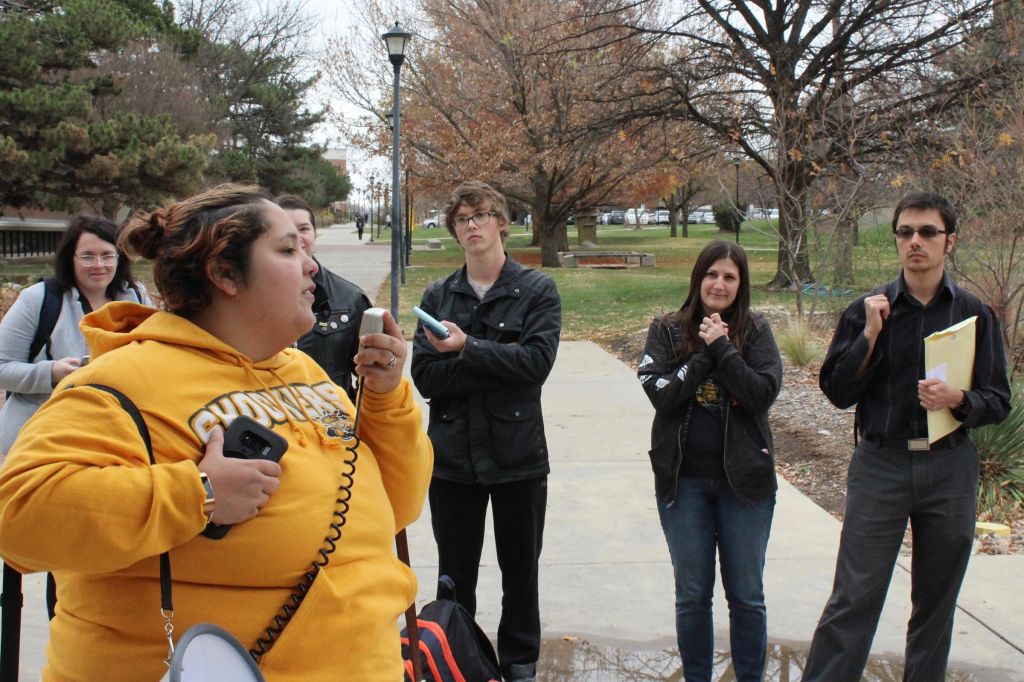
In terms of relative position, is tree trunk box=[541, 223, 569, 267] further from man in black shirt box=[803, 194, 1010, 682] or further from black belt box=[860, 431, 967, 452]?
black belt box=[860, 431, 967, 452]

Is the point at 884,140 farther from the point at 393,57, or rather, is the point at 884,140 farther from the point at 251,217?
the point at 251,217

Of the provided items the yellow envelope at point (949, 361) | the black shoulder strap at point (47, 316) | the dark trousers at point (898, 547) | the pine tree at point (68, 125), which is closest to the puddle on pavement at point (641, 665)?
the dark trousers at point (898, 547)

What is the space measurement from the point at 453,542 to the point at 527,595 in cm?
38

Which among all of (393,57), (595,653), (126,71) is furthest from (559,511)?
(126,71)

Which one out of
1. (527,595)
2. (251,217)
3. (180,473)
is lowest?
(527,595)

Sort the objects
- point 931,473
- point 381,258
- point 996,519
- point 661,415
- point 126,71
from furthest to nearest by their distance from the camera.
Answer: point 381,258 → point 126,71 → point 996,519 → point 661,415 → point 931,473

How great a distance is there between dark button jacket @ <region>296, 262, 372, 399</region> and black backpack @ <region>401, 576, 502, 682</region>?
1188mm

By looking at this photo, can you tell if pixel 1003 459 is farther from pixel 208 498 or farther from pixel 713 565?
→ pixel 208 498

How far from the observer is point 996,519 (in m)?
6.12

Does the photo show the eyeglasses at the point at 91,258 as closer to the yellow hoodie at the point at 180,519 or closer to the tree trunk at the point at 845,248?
the yellow hoodie at the point at 180,519

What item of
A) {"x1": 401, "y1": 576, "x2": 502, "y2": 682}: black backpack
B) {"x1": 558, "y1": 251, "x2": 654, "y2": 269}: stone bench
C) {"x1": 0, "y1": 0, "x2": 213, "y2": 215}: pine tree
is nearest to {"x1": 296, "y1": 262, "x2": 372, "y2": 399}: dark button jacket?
{"x1": 401, "y1": 576, "x2": 502, "y2": 682}: black backpack

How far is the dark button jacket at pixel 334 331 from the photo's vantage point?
13.0 feet

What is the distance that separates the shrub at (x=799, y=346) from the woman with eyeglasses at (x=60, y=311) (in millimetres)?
8266

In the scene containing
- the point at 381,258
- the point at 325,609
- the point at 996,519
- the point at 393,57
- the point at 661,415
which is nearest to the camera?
the point at 325,609
